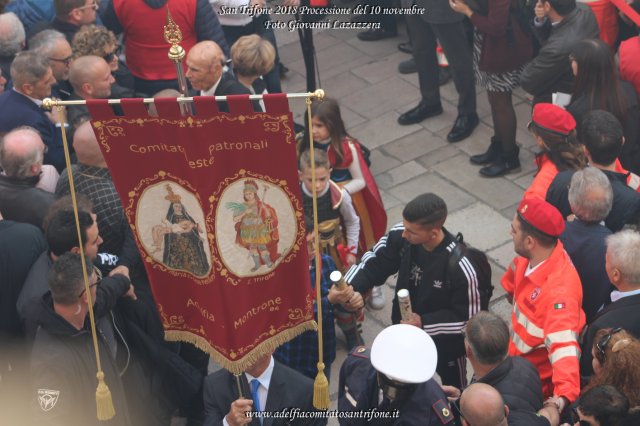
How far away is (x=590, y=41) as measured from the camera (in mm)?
6355

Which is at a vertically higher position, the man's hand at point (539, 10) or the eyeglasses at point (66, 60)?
the man's hand at point (539, 10)

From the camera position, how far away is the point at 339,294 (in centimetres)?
505

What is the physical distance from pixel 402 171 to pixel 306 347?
3.21 m

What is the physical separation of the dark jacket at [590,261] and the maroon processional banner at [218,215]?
1.68 metres

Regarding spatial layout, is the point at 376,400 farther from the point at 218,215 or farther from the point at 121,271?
the point at 121,271

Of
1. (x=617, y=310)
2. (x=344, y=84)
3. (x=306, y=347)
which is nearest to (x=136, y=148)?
(x=306, y=347)

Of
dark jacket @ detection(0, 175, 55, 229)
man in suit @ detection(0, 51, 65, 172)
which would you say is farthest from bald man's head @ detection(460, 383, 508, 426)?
man in suit @ detection(0, 51, 65, 172)

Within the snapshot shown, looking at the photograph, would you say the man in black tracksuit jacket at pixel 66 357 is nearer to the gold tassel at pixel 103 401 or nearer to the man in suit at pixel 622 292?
the gold tassel at pixel 103 401

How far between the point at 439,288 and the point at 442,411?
39.9 inches

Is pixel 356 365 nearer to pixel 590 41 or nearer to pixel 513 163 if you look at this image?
pixel 590 41

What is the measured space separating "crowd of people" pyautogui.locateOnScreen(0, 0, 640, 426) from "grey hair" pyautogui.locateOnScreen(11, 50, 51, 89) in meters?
0.01

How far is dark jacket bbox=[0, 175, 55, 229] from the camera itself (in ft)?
18.2

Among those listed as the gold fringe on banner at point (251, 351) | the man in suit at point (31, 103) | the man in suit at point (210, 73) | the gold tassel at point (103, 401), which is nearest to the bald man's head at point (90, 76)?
the man in suit at point (31, 103)

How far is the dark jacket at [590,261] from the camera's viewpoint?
16.4 feet
